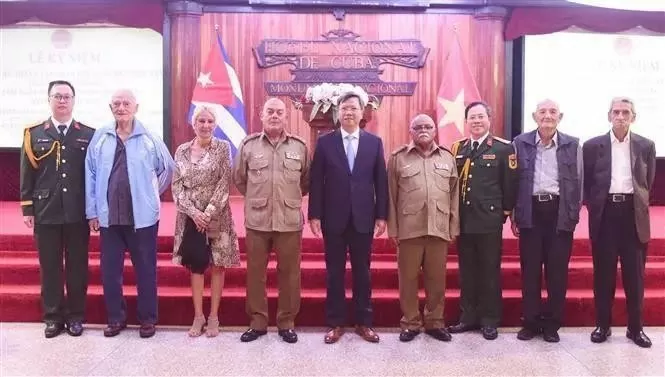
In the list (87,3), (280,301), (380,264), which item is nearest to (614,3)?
(380,264)

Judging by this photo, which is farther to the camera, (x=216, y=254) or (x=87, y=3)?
(x=87, y=3)

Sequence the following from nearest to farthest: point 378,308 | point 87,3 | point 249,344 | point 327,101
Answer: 1. point 249,344
2. point 378,308
3. point 327,101
4. point 87,3

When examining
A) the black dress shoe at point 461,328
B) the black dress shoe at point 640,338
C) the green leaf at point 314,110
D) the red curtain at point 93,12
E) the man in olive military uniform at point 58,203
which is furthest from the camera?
the red curtain at point 93,12

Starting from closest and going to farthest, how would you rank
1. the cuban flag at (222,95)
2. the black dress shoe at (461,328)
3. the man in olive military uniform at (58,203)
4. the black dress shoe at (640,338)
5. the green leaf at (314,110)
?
the black dress shoe at (640,338)
the man in olive military uniform at (58,203)
the black dress shoe at (461,328)
the green leaf at (314,110)
the cuban flag at (222,95)

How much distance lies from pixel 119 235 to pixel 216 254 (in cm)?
55

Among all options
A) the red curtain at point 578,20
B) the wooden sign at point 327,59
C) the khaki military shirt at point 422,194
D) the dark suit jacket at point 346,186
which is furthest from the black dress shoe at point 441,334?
the red curtain at point 578,20

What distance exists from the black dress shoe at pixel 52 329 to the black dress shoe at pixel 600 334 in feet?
9.48

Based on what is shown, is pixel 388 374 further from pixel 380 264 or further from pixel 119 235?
pixel 119 235

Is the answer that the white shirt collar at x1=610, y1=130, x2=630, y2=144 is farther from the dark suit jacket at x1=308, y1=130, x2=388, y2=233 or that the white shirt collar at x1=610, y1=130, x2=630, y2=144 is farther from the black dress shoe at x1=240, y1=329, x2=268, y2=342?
the black dress shoe at x1=240, y1=329, x2=268, y2=342

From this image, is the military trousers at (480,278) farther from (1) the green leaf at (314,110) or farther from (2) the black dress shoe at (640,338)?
(1) the green leaf at (314,110)

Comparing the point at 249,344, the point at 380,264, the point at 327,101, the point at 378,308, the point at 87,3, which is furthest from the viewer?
the point at 87,3

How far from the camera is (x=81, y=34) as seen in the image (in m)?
5.94

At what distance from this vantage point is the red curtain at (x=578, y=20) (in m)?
5.82

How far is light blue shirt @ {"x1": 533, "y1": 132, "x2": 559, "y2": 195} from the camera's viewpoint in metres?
3.19
